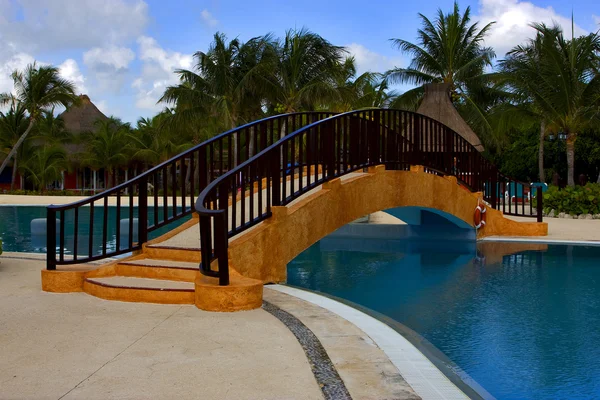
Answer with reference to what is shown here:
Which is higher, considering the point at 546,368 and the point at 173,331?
the point at 173,331

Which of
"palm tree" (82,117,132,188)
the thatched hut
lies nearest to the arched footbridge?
"palm tree" (82,117,132,188)

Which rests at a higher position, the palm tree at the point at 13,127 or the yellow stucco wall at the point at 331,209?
the palm tree at the point at 13,127

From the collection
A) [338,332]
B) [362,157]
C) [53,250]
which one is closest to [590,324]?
[338,332]

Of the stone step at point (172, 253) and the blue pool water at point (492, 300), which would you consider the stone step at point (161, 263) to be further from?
the blue pool water at point (492, 300)

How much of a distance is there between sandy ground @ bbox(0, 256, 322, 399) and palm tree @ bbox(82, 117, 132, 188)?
112 ft

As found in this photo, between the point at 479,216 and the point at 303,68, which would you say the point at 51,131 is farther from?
the point at 479,216

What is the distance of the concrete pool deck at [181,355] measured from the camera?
335 cm

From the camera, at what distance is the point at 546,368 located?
16.0ft

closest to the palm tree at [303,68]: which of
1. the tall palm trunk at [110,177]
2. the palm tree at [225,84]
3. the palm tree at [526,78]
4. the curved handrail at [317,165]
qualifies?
the palm tree at [225,84]

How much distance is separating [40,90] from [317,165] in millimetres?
31642

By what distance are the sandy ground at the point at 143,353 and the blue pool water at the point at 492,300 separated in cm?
170

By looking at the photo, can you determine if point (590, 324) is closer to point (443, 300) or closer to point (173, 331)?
point (443, 300)

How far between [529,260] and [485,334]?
5.76 metres

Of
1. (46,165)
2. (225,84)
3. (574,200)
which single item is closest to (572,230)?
(574,200)
